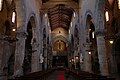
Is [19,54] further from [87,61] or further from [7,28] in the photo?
[7,28]

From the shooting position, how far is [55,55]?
40.8m

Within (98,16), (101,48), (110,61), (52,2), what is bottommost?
(110,61)

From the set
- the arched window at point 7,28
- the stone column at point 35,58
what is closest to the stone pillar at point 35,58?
the stone column at point 35,58

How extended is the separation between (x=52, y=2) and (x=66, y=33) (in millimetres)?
18299

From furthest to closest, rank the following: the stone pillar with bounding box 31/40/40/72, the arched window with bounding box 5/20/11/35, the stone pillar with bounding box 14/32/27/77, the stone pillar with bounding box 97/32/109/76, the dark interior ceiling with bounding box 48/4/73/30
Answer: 1. the dark interior ceiling with bounding box 48/4/73/30
2. the arched window with bounding box 5/20/11/35
3. the stone pillar with bounding box 31/40/40/72
4. the stone pillar with bounding box 14/32/27/77
5. the stone pillar with bounding box 97/32/109/76

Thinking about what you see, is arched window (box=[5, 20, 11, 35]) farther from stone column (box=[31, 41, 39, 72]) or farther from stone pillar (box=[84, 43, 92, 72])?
stone pillar (box=[84, 43, 92, 72])

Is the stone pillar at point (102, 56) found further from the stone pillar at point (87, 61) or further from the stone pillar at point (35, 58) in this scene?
the stone pillar at point (35, 58)

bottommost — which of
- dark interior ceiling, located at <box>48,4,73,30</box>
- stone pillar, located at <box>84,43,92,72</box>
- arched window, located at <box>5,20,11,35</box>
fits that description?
stone pillar, located at <box>84,43,92,72</box>

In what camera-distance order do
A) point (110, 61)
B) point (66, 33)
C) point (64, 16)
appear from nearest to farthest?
point (110, 61) → point (64, 16) → point (66, 33)

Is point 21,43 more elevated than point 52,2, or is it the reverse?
point 52,2

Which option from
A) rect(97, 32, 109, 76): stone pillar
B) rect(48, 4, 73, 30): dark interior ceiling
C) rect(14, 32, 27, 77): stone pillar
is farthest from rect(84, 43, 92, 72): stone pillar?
rect(48, 4, 73, 30): dark interior ceiling

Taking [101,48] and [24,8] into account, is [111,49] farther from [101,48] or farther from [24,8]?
A: [24,8]

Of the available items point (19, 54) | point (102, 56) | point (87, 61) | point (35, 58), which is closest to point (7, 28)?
point (35, 58)

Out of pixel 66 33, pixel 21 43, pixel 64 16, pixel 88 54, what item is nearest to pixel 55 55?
pixel 66 33
